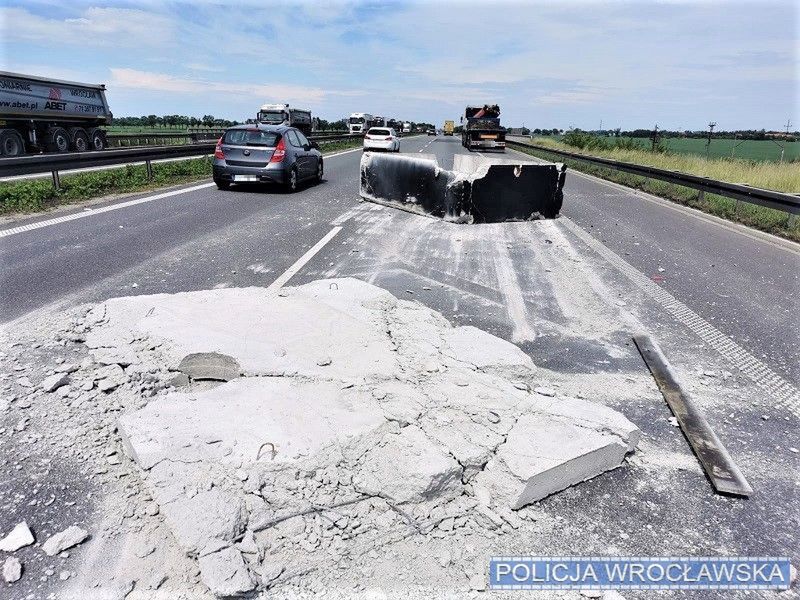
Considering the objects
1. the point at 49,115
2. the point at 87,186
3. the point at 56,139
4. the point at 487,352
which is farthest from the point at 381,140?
the point at 487,352

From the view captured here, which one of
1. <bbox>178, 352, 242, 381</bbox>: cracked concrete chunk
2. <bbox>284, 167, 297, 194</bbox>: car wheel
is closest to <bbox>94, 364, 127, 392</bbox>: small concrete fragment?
<bbox>178, 352, 242, 381</bbox>: cracked concrete chunk

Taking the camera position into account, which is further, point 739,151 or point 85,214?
point 739,151

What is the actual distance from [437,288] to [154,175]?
12765 millimetres

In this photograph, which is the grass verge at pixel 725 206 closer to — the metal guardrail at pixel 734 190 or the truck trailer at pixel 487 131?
the metal guardrail at pixel 734 190

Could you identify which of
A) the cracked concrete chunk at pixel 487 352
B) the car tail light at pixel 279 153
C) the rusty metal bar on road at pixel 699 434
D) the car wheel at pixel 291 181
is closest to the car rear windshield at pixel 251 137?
the car tail light at pixel 279 153

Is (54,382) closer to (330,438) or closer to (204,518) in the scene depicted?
(204,518)

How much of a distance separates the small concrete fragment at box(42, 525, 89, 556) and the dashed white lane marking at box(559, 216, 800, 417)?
433cm

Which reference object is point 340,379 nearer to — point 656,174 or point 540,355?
point 540,355

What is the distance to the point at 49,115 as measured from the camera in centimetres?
2322

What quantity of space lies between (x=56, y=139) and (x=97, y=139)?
3.34 metres

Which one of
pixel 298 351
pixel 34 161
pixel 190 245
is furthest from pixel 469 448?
pixel 34 161

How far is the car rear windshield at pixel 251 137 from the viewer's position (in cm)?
1339

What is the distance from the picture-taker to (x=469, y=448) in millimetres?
2920

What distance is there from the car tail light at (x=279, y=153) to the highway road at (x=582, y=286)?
Result: 165 cm
